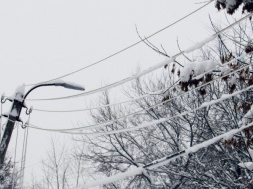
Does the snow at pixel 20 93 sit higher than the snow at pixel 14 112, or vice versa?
the snow at pixel 20 93

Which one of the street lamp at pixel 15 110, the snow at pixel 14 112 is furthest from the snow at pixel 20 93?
the snow at pixel 14 112

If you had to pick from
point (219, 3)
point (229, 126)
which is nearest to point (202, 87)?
point (219, 3)

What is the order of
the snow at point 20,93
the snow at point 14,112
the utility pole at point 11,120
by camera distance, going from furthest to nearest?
the snow at point 20,93 < the snow at point 14,112 < the utility pole at point 11,120

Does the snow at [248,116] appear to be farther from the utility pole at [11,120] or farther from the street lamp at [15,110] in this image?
the utility pole at [11,120]

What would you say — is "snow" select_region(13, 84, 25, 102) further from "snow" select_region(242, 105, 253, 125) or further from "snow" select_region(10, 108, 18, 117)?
"snow" select_region(242, 105, 253, 125)

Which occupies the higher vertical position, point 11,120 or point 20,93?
point 20,93

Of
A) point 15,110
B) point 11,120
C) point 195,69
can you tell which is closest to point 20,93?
point 15,110

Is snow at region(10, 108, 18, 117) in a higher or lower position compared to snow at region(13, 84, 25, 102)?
lower

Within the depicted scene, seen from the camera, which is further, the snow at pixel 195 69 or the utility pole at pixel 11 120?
the utility pole at pixel 11 120

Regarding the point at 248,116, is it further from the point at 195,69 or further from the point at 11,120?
the point at 11,120

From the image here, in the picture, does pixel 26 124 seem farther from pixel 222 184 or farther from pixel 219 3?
pixel 222 184

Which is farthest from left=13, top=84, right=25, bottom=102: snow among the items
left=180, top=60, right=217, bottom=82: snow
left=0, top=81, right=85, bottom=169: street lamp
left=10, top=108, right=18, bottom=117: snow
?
left=180, top=60, right=217, bottom=82: snow

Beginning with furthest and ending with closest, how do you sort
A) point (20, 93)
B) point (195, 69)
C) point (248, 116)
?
point (20, 93) < point (248, 116) < point (195, 69)

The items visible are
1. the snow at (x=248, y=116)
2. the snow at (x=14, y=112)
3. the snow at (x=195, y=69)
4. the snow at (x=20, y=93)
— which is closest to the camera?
the snow at (x=195, y=69)
